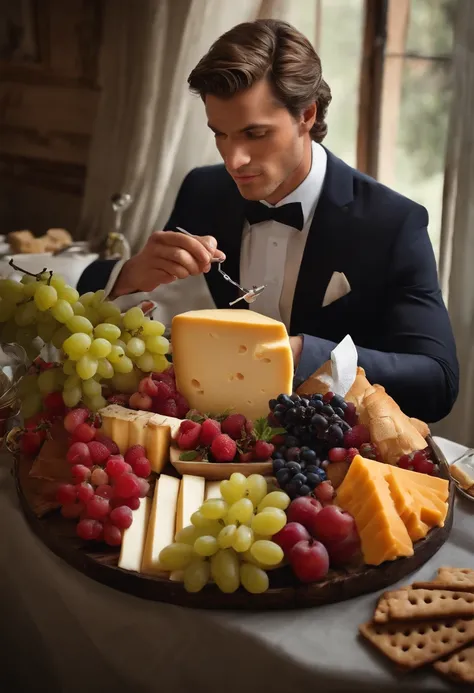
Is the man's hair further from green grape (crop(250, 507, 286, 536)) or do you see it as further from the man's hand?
green grape (crop(250, 507, 286, 536))

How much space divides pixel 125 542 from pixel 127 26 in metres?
2.41

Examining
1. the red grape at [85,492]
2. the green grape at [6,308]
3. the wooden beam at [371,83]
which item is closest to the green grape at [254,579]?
the red grape at [85,492]

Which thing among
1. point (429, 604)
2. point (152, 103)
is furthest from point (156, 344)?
point (152, 103)

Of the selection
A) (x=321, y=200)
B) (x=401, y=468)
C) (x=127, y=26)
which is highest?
(x=127, y=26)

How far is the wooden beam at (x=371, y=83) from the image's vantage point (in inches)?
85.3

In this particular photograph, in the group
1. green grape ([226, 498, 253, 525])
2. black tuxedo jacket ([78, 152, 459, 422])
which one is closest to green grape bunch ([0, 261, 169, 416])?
green grape ([226, 498, 253, 525])

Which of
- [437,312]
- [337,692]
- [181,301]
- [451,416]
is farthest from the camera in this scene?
[181,301]

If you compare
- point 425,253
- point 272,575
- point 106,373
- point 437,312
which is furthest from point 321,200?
point 272,575

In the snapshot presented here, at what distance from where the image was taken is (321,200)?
5.29 ft

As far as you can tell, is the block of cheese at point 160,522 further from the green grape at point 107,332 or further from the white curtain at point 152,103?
the white curtain at point 152,103

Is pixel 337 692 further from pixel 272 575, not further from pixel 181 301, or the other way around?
pixel 181 301

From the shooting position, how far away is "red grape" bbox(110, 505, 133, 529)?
0.92 metres

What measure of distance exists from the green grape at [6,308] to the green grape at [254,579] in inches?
23.2

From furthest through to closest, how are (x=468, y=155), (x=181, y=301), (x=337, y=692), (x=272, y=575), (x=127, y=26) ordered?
(x=127, y=26) < (x=181, y=301) < (x=468, y=155) < (x=272, y=575) < (x=337, y=692)
